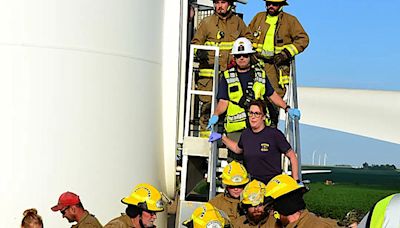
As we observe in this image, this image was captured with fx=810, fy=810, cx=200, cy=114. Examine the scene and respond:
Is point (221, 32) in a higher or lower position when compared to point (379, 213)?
higher

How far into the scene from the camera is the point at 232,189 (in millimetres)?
6895

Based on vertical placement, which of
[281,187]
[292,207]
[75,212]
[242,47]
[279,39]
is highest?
[279,39]

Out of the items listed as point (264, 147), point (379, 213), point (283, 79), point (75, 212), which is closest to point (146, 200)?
point (75, 212)

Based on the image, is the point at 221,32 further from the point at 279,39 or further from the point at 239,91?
the point at 239,91

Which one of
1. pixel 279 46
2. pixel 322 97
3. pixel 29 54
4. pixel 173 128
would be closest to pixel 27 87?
pixel 29 54

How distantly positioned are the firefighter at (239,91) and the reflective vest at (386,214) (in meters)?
4.37

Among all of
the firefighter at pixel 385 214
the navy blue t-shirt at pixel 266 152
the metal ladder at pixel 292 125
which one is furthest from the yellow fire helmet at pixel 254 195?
the metal ladder at pixel 292 125

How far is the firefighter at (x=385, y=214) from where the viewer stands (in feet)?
12.2

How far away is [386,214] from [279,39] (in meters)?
6.07

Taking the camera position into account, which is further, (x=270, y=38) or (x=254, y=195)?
(x=270, y=38)

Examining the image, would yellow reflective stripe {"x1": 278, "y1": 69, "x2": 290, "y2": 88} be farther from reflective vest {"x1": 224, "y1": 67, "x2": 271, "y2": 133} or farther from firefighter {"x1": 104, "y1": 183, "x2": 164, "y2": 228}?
firefighter {"x1": 104, "y1": 183, "x2": 164, "y2": 228}

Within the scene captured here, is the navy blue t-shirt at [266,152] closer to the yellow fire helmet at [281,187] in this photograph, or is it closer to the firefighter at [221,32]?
the yellow fire helmet at [281,187]

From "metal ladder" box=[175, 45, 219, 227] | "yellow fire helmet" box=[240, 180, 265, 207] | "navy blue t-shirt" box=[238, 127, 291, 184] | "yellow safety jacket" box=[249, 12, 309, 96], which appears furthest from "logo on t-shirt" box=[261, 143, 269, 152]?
"yellow safety jacket" box=[249, 12, 309, 96]

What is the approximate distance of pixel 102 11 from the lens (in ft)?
26.4
